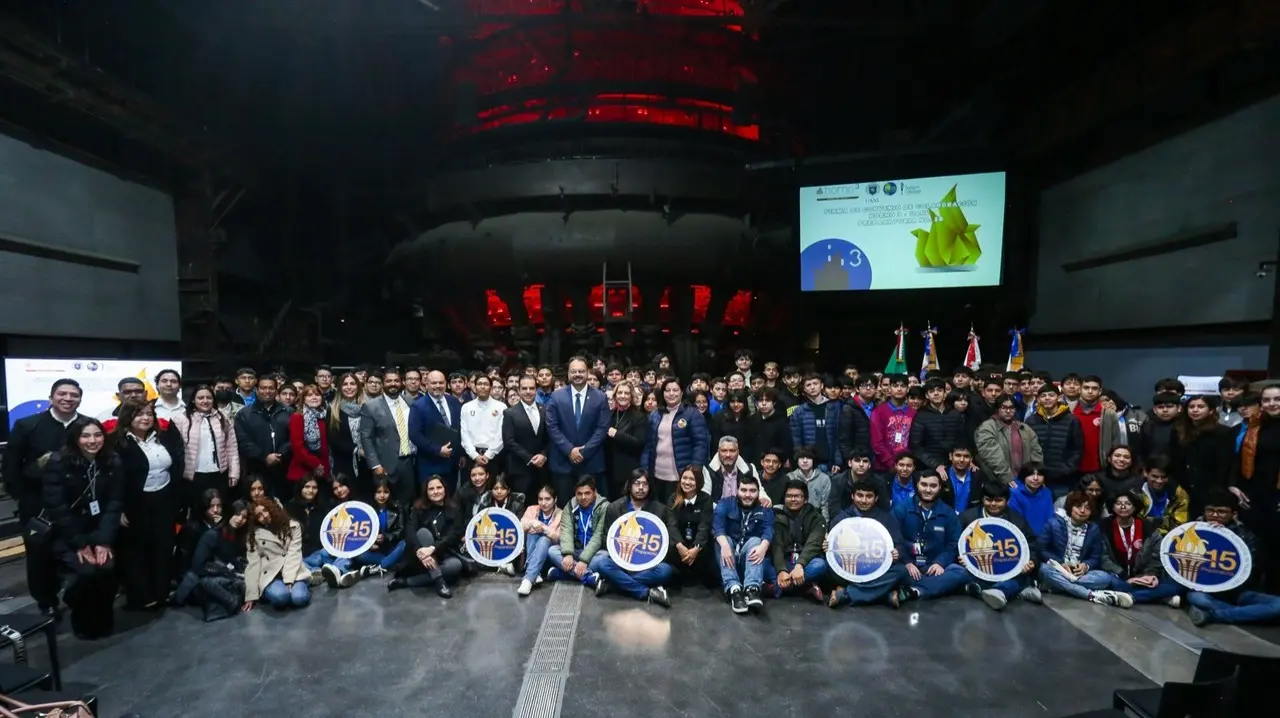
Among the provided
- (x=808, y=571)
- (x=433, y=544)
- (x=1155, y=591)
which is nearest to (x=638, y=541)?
(x=808, y=571)

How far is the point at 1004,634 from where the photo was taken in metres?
4.82

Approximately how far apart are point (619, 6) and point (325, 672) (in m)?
15.0

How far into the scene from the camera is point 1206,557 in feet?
16.8

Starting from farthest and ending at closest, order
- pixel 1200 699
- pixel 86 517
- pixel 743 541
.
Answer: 1. pixel 743 541
2. pixel 86 517
3. pixel 1200 699

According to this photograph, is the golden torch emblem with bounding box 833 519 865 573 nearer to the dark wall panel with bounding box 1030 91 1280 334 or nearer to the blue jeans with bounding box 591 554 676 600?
the blue jeans with bounding box 591 554 676 600

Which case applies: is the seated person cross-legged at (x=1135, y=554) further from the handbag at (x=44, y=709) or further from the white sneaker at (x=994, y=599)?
the handbag at (x=44, y=709)

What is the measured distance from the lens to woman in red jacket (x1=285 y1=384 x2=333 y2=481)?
6.80 metres

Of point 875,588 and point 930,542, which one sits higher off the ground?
point 930,542

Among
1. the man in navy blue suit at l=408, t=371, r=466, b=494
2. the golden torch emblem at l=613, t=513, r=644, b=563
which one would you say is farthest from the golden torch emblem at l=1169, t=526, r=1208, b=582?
the man in navy blue suit at l=408, t=371, r=466, b=494

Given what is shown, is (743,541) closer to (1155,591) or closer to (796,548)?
(796,548)

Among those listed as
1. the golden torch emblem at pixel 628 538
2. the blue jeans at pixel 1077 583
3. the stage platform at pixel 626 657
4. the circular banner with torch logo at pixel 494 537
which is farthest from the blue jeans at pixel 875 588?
the circular banner with torch logo at pixel 494 537

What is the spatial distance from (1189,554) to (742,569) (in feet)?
13.6

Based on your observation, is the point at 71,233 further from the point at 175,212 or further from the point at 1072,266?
the point at 1072,266

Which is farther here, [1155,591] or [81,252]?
[81,252]
